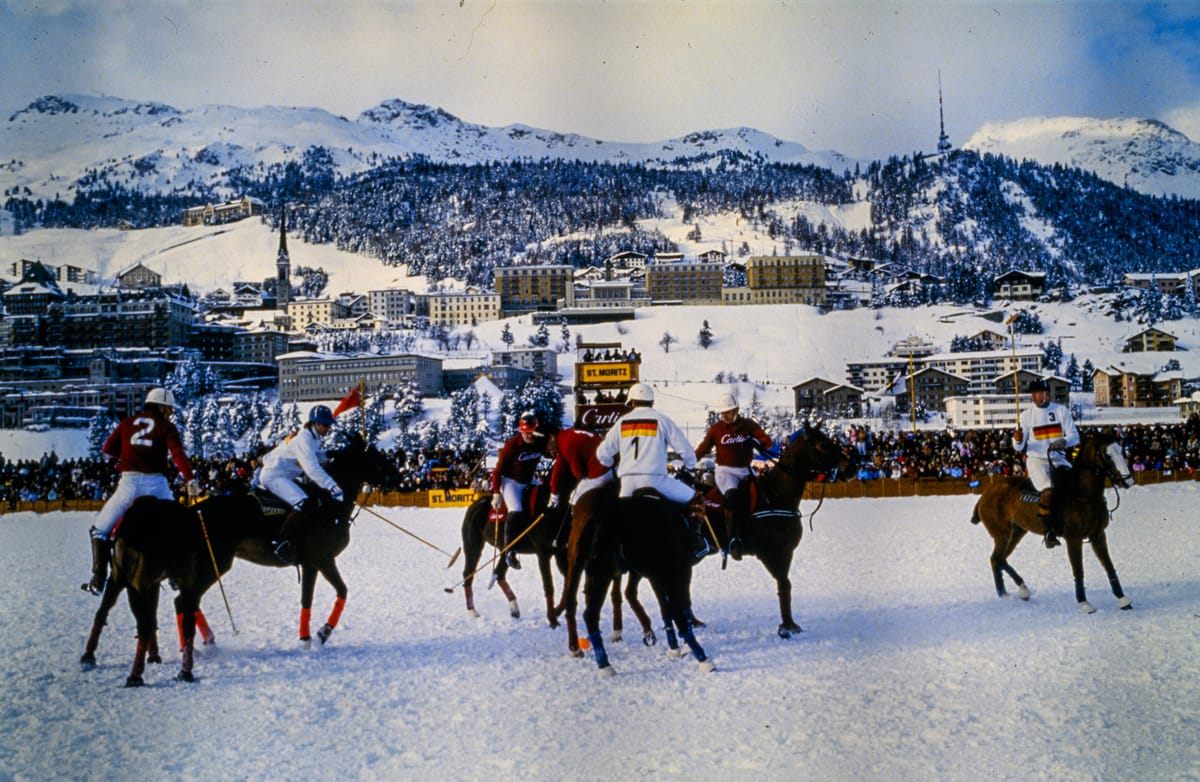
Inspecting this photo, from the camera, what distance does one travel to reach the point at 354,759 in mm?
3492

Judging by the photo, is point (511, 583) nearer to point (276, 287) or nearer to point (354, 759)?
point (354, 759)

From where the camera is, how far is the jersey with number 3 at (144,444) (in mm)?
4973

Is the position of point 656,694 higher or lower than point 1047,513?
lower

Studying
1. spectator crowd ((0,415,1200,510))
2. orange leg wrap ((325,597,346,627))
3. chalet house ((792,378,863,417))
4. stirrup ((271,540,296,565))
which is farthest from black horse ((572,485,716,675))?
chalet house ((792,378,863,417))

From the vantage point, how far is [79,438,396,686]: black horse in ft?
15.5

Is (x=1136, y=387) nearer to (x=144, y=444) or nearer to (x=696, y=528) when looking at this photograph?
(x=696, y=528)

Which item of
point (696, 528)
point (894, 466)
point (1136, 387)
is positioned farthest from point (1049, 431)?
point (1136, 387)

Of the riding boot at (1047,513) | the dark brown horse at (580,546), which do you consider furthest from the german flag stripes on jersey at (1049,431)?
the dark brown horse at (580,546)

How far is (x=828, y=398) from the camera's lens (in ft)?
137

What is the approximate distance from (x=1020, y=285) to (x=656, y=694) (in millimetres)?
75721

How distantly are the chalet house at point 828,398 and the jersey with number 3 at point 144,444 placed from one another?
125 ft

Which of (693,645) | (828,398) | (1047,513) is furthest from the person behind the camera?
(828,398)

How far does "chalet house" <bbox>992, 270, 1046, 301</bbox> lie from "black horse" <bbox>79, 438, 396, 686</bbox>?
71135 millimetres

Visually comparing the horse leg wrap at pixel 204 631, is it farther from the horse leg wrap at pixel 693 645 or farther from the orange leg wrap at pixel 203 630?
the horse leg wrap at pixel 693 645
